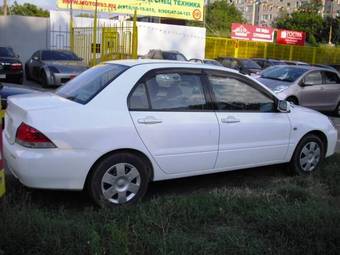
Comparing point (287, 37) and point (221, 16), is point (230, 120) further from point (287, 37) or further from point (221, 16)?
point (221, 16)

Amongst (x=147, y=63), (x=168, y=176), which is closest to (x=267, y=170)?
(x=168, y=176)

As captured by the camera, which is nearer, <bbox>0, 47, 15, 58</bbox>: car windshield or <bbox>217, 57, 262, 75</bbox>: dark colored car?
<bbox>0, 47, 15, 58</bbox>: car windshield

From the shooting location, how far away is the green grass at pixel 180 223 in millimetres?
3717

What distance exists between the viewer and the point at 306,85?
12.8 meters

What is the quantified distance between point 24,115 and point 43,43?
23.1 metres

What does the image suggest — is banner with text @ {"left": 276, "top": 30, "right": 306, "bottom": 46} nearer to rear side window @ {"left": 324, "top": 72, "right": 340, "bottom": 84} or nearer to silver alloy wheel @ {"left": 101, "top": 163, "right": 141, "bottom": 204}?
rear side window @ {"left": 324, "top": 72, "right": 340, "bottom": 84}

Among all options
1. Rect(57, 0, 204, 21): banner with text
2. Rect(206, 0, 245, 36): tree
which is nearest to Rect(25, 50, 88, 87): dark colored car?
Rect(57, 0, 204, 21): banner with text

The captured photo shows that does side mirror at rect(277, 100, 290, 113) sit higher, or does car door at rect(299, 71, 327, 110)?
side mirror at rect(277, 100, 290, 113)

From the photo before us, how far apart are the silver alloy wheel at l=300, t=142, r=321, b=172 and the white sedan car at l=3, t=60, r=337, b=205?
344 mm

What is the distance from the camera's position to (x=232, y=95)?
223 inches

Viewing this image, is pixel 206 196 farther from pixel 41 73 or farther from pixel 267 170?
pixel 41 73

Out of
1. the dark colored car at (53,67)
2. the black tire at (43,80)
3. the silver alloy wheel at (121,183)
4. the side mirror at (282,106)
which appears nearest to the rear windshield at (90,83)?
the silver alloy wheel at (121,183)

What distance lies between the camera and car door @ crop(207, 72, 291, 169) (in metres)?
5.52

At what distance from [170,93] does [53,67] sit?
460 inches
